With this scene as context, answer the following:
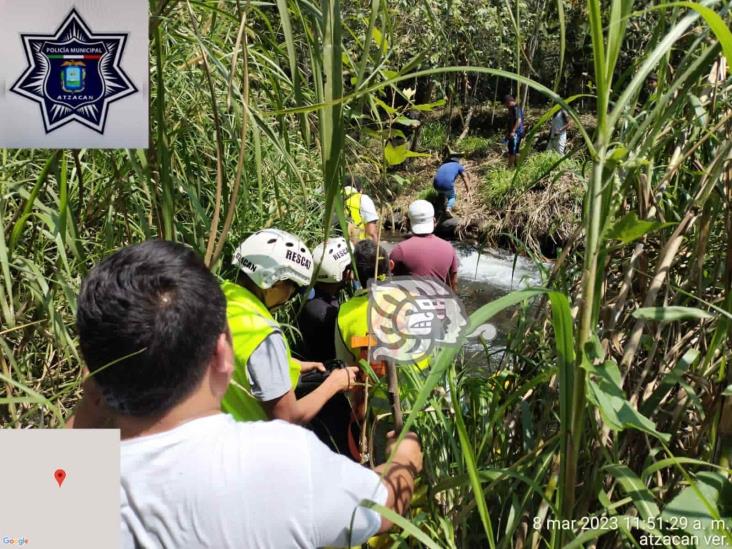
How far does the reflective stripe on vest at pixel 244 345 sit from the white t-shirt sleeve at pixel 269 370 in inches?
0.5

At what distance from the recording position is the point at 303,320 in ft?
9.11

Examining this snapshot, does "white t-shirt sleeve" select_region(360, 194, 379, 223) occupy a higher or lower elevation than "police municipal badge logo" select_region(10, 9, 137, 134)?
lower

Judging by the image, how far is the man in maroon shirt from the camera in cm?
389

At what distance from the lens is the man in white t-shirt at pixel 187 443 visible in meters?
0.92

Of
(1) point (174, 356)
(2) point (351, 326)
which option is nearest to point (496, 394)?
(1) point (174, 356)

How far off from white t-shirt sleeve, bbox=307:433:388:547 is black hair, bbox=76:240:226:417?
0.21 m

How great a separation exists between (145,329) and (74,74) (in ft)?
1.59

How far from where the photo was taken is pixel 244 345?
5.42 feet

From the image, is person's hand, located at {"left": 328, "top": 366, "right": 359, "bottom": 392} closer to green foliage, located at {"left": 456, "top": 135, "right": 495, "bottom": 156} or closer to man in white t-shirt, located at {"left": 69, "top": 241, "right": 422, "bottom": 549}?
man in white t-shirt, located at {"left": 69, "top": 241, "right": 422, "bottom": 549}

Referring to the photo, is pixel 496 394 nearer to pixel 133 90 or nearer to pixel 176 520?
pixel 176 520

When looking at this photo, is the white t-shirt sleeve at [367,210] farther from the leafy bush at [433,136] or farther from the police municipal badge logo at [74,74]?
the leafy bush at [433,136]

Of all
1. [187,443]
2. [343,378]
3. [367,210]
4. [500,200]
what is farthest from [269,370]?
[500,200]

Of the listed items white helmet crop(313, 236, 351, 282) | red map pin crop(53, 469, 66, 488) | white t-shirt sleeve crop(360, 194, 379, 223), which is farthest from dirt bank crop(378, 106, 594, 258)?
red map pin crop(53, 469, 66, 488)

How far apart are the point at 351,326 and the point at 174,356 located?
1.37 meters
